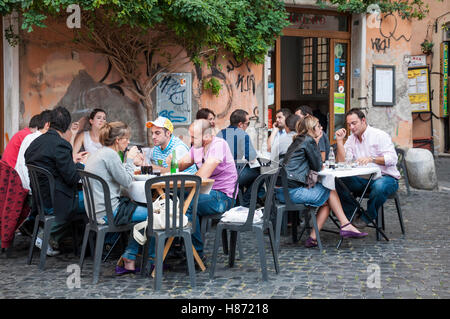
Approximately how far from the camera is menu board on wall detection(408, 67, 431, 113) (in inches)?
634

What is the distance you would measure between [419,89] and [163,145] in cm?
1183

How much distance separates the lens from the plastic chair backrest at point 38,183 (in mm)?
5504

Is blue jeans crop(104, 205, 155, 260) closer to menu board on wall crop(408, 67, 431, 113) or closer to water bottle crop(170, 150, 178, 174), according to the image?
water bottle crop(170, 150, 178, 174)

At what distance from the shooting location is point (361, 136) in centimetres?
700

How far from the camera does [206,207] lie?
5.45 meters

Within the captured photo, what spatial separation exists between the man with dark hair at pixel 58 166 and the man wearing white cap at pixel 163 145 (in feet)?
2.96

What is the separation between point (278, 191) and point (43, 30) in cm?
487

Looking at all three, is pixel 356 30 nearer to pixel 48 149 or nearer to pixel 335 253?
pixel 335 253

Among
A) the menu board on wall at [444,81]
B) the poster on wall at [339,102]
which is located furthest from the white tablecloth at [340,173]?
the menu board on wall at [444,81]

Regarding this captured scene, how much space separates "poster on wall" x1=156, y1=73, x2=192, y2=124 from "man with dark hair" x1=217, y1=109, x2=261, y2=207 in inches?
93.4

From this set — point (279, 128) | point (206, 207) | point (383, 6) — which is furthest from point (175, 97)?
point (383, 6)

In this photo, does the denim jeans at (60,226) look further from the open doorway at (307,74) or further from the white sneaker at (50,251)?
the open doorway at (307,74)

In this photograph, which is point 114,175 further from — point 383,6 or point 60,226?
point 383,6
